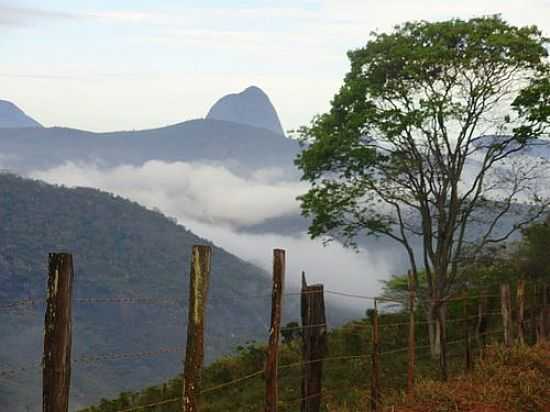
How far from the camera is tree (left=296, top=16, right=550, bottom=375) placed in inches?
1089

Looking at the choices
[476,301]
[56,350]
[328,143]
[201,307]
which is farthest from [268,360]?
[476,301]

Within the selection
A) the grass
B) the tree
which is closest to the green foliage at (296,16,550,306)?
the tree

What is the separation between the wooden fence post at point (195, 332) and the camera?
28.2 ft

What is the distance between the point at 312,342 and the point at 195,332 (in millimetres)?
4691

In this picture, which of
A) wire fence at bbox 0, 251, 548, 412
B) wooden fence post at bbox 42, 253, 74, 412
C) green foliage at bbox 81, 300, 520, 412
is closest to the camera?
wooden fence post at bbox 42, 253, 74, 412

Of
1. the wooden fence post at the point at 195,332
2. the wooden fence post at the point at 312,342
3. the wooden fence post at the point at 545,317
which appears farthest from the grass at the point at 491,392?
the wooden fence post at the point at 545,317

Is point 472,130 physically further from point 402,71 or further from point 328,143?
point 328,143

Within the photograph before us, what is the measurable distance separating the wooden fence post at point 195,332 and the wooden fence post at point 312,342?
434cm

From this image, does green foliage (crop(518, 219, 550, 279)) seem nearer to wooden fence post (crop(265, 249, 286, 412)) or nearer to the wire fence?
the wire fence

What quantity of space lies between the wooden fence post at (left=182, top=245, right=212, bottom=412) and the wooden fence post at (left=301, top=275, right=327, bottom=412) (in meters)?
4.34

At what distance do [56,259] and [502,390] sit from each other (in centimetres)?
863

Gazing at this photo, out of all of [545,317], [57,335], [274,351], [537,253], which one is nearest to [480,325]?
[545,317]

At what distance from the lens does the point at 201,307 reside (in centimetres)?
866

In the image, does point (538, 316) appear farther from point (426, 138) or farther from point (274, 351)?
point (274, 351)
